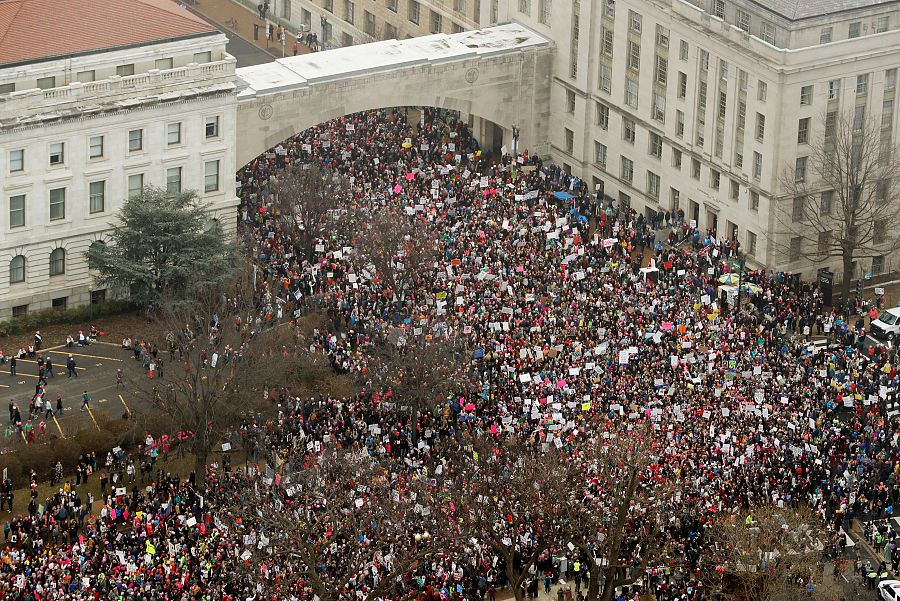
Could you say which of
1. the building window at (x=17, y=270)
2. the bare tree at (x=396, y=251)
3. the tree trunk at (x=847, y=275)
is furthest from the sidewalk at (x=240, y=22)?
the tree trunk at (x=847, y=275)

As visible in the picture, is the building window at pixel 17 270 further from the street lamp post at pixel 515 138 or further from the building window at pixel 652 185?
the building window at pixel 652 185

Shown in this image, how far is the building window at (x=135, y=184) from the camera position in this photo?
115m

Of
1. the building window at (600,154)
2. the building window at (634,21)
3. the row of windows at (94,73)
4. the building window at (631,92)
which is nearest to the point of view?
the row of windows at (94,73)

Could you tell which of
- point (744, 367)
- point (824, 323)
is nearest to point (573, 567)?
point (744, 367)

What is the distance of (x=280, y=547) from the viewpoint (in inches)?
3361

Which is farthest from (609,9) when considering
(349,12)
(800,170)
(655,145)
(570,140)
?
(349,12)

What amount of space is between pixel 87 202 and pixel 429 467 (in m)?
29.7

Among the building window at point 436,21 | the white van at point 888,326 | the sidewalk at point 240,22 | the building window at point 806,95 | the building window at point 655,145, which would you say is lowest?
the white van at point 888,326

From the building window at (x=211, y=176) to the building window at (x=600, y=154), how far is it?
88.3 feet

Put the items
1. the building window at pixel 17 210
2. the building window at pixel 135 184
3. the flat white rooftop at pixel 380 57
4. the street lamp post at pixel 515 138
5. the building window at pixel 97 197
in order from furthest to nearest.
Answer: the street lamp post at pixel 515 138
the flat white rooftop at pixel 380 57
the building window at pixel 135 184
the building window at pixel 97 197
the building window at pixel 17 210

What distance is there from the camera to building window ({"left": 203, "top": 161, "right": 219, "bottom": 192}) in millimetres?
118375

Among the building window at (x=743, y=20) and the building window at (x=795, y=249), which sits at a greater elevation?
the building window at (x=743, y=20)

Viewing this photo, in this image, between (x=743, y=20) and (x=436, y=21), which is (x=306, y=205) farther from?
(x=436, y=21)

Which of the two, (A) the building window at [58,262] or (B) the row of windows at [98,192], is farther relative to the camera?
(A) the building window at [58,262]
